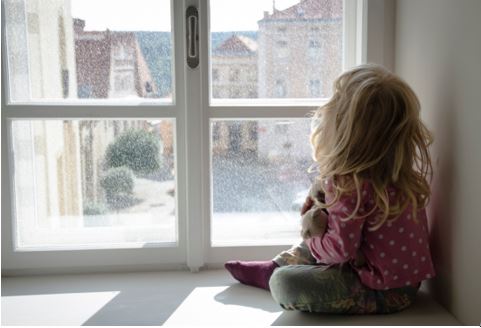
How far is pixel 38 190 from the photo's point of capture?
1.53 m

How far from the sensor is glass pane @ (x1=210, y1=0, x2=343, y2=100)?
59.6 inches

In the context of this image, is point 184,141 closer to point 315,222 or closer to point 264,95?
point 264,95

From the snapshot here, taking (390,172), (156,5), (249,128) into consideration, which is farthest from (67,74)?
(390,172)

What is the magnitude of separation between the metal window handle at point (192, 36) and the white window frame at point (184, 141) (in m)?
0.01

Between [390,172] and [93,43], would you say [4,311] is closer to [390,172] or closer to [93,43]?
[93,43]

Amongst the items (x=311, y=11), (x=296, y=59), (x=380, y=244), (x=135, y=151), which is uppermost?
(x=311, y=11)

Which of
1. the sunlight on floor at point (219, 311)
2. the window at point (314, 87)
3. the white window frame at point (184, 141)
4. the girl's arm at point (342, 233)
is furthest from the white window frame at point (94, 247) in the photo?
the girl's arm at point (342, 233)

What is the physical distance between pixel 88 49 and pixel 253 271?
2.60 feet

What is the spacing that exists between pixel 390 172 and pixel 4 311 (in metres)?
0.99

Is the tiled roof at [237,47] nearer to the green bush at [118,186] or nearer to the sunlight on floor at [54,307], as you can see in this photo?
the green bush at [118,186]

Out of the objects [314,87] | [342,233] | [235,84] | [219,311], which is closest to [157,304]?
[219,311]

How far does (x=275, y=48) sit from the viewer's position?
1541 millimetres

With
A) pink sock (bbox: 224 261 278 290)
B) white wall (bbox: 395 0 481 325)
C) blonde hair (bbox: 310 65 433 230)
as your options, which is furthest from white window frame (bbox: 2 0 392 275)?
blonde hair (bbox: 310 65 433 230)

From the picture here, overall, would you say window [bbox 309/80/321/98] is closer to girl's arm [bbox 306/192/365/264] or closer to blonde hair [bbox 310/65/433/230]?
blonde hair [bbox 310/65/433/230]
